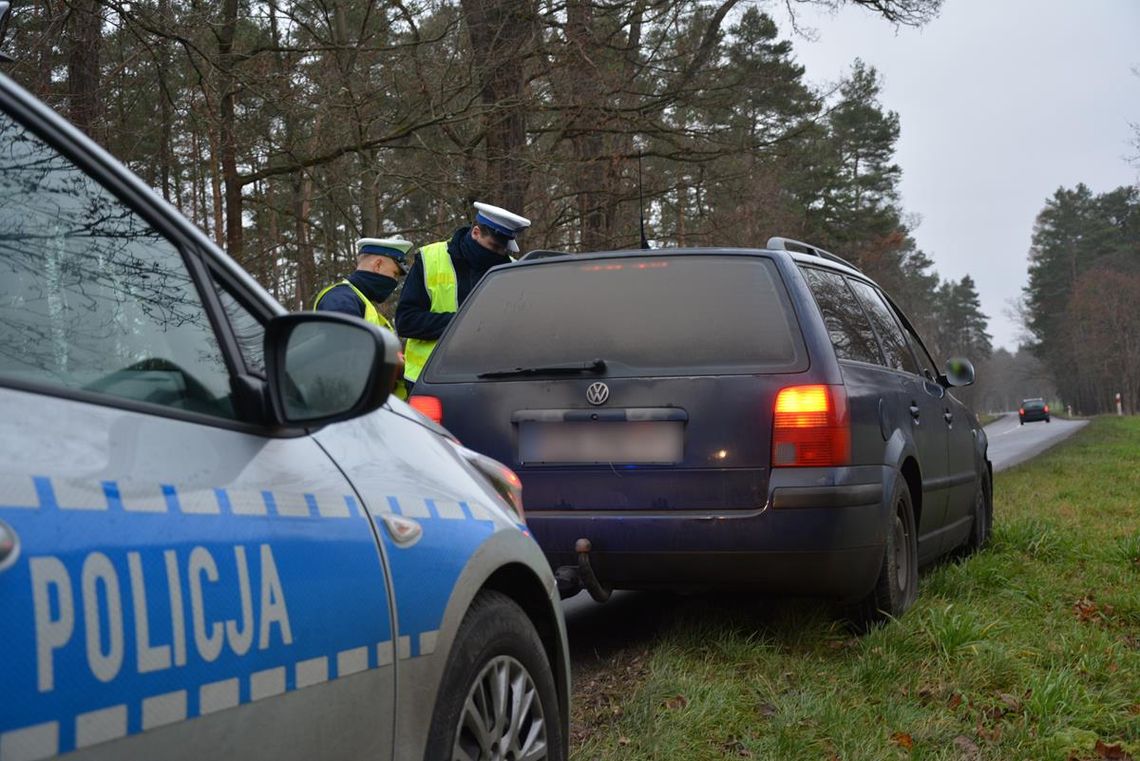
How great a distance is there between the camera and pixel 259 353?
2383 millimetres

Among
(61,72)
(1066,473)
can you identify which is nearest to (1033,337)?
(1066,473)

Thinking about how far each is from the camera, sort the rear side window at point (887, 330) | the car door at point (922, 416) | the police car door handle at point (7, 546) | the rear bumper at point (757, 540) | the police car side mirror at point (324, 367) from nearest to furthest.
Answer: the police car door handle at point (7, 546) → the police car side mirror at point (324, 367) → the rear bumper at point (757, 540) → the car door at point (922, 416) → the rear side window at point (887, 330)

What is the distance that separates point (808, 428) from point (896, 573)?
1081mm

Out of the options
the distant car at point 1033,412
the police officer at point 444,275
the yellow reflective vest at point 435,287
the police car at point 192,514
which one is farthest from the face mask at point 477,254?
the distant car at point 1033,412

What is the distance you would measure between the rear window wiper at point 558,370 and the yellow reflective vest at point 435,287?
2230mm

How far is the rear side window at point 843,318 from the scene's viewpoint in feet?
18.8

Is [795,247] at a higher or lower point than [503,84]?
lower

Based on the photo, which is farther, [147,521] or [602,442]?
[602,442]

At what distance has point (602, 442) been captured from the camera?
209 inches

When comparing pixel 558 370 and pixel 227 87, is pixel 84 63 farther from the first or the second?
pixel 558 370

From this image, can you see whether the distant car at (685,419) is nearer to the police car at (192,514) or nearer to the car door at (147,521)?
the police car at (192,514)

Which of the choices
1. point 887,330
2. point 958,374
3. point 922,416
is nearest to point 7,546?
point 922,416

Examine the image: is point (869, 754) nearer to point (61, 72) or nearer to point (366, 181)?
point (61, 72)

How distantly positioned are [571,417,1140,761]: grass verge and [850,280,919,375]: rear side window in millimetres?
1152
